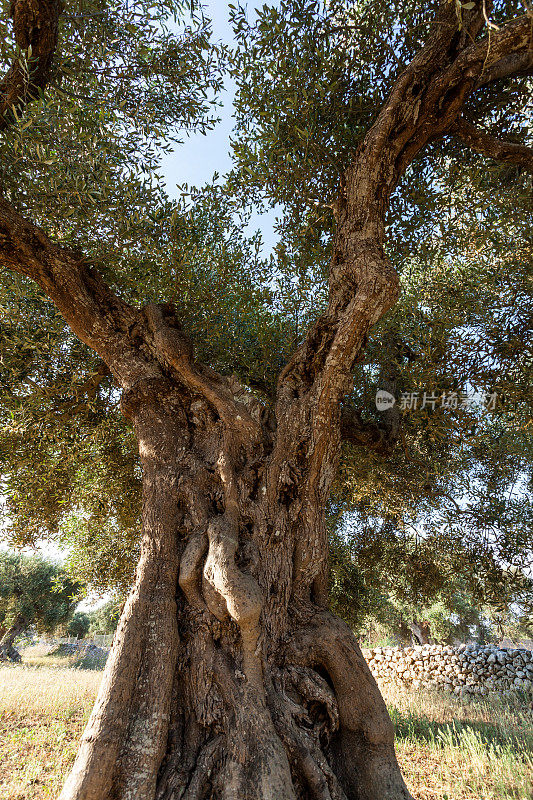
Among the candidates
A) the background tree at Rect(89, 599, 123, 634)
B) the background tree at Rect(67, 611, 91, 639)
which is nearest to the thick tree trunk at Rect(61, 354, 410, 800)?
the background tree at Rect(89, 599, 123, 634)

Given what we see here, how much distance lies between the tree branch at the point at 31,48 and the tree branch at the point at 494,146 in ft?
15.9

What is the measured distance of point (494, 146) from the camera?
5.36 meters

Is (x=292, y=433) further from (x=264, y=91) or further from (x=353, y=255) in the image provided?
(x=264, y=91)

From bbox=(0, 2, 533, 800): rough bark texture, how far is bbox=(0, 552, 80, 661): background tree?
2229cm

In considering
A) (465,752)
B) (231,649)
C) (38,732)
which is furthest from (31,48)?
(465,752)

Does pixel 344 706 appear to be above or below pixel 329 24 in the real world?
below

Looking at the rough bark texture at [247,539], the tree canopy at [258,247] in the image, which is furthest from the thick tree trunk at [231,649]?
the tree canopy at [258,247]

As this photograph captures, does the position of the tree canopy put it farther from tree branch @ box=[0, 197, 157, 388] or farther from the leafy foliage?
the leafy foliage

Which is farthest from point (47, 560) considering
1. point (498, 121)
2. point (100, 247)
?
point (498, 121)

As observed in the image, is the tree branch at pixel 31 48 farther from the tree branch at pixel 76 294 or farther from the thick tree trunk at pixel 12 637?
the thick tree trunk at pixel 12 637

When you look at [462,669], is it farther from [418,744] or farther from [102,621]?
[102,621]

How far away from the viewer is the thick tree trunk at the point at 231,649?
2775mm

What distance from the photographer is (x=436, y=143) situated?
21.0 feet

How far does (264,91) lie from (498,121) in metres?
3.46
